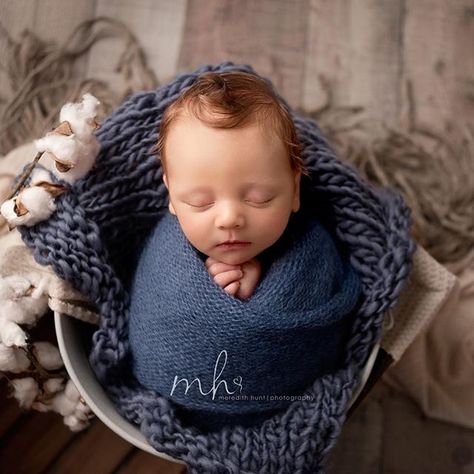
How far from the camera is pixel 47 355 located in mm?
850

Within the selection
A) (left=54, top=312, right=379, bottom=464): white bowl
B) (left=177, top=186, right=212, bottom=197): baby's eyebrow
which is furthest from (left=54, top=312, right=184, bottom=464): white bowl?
(left=177, top=186, right=212, bottom=197): baby's eyebrow

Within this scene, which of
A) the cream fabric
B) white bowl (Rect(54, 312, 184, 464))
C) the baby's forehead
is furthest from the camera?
the cream fabric

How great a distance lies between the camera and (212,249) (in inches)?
29.5

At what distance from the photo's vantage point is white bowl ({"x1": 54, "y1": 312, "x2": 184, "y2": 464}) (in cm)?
79

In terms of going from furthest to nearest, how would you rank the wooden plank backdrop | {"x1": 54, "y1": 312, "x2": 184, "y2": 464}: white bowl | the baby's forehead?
the wooden plank backdrop
{"x1": 54, "y1": 312, "x2": 184, "y2": 464}: white bowl
the baby's forehead

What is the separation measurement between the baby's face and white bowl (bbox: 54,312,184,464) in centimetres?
19

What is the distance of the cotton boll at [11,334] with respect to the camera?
783 millimetres

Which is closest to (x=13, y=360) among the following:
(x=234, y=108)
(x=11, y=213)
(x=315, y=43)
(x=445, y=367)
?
(x=11, y=213)

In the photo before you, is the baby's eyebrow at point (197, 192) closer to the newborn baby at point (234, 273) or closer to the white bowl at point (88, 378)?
the newborn baby at point (234, 273)

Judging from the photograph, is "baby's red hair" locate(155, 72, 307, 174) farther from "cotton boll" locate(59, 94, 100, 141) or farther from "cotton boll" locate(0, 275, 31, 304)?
"cotton boll" locate(0, 275, 31, 304)

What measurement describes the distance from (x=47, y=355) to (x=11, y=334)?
8 cm

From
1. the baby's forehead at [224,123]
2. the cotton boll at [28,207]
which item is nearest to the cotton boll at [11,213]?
the cotton boll at [28,207]

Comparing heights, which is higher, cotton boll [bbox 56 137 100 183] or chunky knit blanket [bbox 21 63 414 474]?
cotton boll [bbox 56 137 100 183]

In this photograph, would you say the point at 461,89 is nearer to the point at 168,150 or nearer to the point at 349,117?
the point at 349,117
